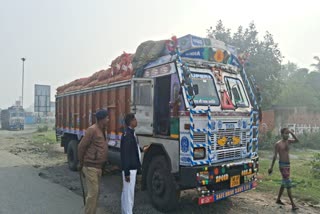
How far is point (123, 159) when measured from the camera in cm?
477

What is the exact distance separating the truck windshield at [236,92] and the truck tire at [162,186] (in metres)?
2.01

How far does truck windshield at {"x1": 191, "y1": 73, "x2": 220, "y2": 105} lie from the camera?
17.8ft

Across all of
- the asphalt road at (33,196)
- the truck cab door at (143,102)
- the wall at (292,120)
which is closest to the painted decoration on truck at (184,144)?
the truck cab door at (143,102)

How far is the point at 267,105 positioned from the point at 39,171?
669 inches

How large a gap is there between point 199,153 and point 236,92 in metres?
1.96

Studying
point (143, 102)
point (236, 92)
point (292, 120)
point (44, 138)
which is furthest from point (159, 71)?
point (44, 138)

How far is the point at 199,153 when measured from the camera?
502cm

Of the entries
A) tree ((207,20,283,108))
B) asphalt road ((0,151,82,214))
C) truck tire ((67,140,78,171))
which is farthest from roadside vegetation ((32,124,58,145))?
tree ((207,20,283,108))

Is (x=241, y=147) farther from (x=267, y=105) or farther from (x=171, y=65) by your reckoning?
(x=267, y=105)

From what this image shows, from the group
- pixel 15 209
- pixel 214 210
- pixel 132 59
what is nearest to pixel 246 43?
pixel 132 59

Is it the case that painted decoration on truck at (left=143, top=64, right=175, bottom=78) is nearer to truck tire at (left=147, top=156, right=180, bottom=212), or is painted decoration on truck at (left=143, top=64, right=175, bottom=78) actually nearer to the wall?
truck tire at (left=147, top=156, right=180, bottom=212)

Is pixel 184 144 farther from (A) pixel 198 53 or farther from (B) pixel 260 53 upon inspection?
(B) pixel 260 53

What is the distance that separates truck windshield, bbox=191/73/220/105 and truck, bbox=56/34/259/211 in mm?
20

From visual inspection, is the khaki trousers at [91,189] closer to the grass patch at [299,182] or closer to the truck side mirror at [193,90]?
the truck side mirror at [193,90]
